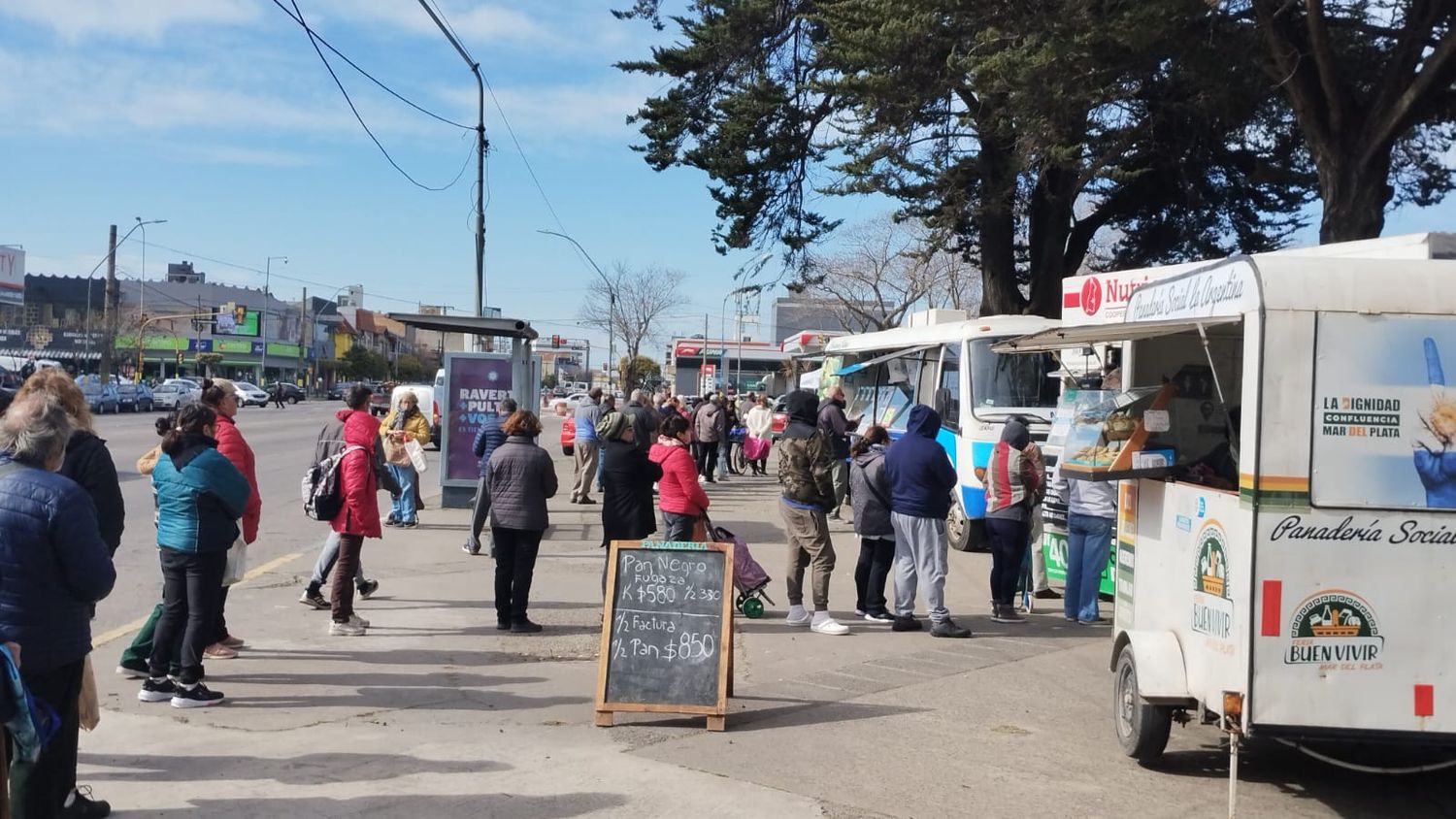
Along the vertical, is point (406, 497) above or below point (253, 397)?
below

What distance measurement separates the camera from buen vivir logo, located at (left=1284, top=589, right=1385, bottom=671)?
541cm

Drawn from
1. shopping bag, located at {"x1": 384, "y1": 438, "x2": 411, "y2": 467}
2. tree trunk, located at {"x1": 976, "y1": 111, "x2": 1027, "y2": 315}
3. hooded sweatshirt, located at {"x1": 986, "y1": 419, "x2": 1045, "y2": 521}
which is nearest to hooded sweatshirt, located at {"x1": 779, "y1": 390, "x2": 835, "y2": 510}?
hooded sweatshirt, located at {"x1": 986, "y1": 419, "x2": 1045, "y2": 521}

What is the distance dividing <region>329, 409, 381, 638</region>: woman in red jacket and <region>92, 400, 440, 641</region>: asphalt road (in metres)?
1.62

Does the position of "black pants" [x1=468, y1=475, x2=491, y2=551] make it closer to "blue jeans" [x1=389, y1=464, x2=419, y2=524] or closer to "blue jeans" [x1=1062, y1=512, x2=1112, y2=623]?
"blue jeans" [x1=389, y1=464, x2=419, y2=524]

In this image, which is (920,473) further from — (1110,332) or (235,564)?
(235,564)

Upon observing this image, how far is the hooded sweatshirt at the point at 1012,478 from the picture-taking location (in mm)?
10594

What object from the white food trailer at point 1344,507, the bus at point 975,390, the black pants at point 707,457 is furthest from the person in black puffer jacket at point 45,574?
the black pants at point 707,457

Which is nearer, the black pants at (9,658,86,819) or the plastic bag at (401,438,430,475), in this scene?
the black pants at (9,658,86,819)

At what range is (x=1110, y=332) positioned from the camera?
759 centimetres

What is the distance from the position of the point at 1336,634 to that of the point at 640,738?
11.6ft

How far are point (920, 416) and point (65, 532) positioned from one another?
6338 mm

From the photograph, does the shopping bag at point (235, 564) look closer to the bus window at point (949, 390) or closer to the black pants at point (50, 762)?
Result: the black pants at point (50, 762)

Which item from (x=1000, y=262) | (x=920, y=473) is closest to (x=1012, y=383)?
(x=920, y=473)

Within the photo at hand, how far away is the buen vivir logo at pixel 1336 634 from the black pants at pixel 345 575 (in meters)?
6.34
